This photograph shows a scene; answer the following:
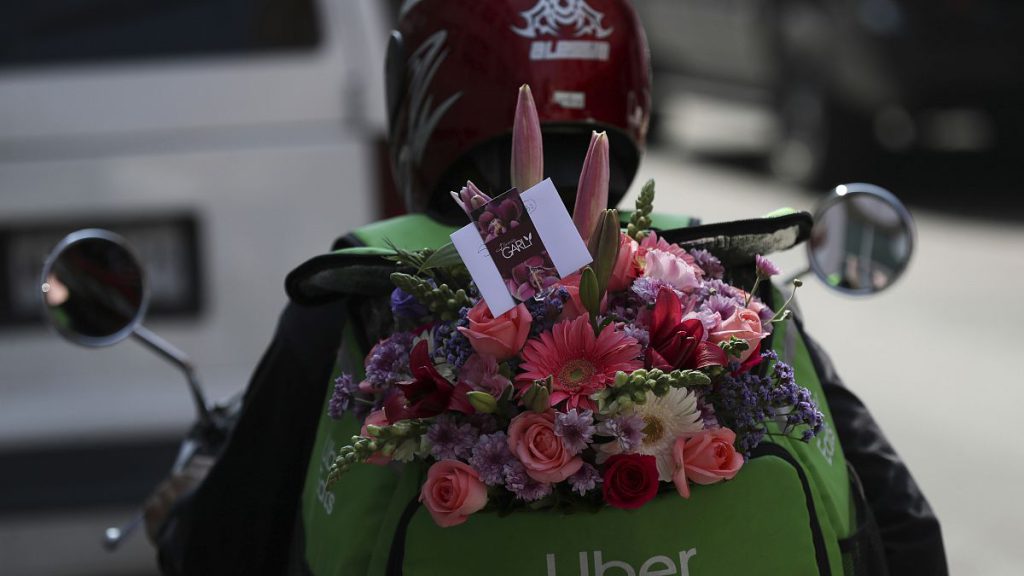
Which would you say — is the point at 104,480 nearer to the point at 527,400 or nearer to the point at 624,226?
the point at 624,226

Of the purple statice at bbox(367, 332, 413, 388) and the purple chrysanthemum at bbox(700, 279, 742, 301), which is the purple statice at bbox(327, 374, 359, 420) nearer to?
the purple statice at bbox(367, 332, 413, 388)

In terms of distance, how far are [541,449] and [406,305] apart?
0.25m

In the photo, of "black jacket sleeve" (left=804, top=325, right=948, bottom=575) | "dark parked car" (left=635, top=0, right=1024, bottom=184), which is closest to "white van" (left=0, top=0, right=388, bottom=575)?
"black jacket sleeve" (left=804, top=325, right=948, bottom=575)

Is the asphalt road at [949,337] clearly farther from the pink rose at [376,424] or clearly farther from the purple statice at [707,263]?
the pink rose at [376,424]

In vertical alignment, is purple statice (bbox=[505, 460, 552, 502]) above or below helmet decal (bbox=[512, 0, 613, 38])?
below

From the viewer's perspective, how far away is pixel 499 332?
56.1 inches

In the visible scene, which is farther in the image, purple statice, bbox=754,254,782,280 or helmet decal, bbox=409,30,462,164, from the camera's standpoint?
helmet decal, bbox=409,30,462,164

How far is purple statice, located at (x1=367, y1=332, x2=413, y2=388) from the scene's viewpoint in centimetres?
151

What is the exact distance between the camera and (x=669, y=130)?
13867 millimetres

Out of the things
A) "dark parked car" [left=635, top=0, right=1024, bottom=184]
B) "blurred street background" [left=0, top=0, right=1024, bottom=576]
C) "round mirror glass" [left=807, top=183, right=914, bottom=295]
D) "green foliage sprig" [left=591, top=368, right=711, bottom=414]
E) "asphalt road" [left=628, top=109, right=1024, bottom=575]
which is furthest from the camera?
"dark parked car" [left=635, top=0, right=1024, bottom=184]

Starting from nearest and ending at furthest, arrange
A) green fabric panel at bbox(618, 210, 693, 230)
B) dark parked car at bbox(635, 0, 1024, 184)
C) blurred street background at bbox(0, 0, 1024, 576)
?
green fabric panel at bbox(618, 210, 693, 230) < blurred street background at bbox(0, 0, 1024, 576) < dark parked car at bbox(635, 0, 1024, 184)

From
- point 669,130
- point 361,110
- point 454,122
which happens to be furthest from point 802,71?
point 454,122

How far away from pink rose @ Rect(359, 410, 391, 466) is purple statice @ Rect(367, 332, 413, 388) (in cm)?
3

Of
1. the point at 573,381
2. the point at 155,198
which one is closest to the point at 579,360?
the point at 573,381
